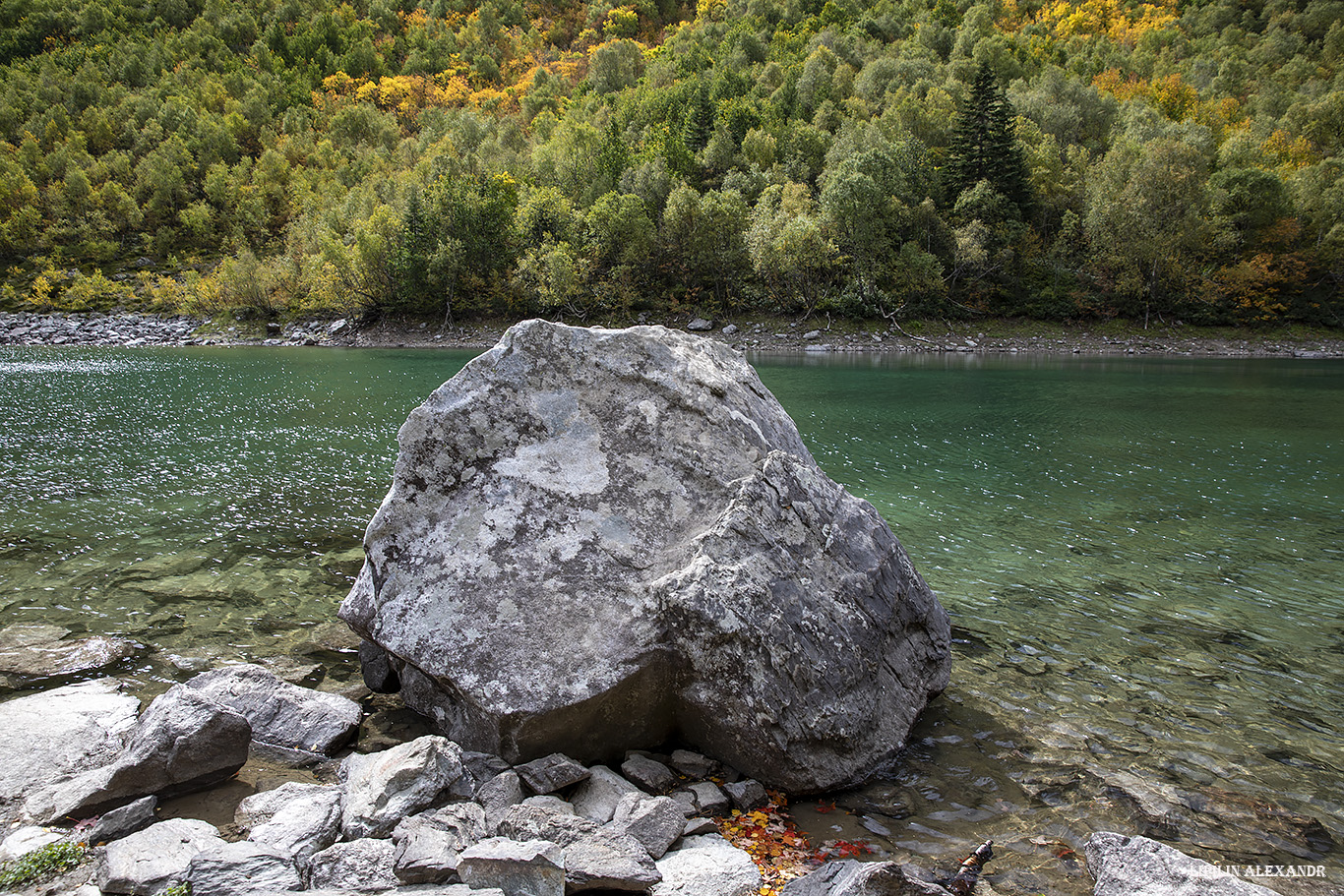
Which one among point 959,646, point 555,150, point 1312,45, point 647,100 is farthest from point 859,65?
point 959,646

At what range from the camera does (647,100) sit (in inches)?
5443

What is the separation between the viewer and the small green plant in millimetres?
5465

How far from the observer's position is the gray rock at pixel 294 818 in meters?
6.01

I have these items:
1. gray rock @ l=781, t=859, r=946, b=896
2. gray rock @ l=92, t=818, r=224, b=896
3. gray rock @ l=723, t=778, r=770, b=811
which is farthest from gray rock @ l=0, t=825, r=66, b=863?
gray rock @ l=781, t=859, r=946, b=896

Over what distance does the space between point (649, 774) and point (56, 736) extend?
6.84m

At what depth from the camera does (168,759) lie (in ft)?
22.5

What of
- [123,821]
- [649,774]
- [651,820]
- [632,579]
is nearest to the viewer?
[123,821]

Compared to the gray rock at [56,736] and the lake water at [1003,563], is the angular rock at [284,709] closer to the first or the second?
the gray rock at [56,736]

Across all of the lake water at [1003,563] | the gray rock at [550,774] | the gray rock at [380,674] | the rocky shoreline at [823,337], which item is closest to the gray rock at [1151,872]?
the lake water at [1003,563]

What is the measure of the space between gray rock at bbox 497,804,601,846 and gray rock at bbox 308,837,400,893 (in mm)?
1032

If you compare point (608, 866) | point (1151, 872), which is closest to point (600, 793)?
point (608, 866)

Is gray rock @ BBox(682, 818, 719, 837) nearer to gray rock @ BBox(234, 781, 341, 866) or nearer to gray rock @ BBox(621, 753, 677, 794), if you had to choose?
gray rock @ BBox(621, 753, 677, 794)

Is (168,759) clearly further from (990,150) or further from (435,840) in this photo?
(990,150)

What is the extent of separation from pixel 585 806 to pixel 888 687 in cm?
405
